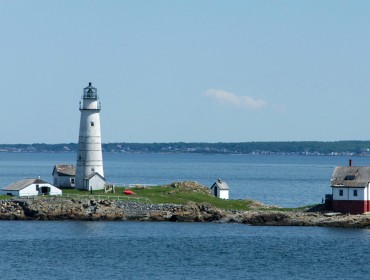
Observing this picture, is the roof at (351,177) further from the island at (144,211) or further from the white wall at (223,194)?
the white wall at (223,194)

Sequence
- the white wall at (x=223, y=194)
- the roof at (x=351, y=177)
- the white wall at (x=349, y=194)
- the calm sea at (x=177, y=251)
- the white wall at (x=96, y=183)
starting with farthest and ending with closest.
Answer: the white wall at (x=223, y=194)
the white wall at (x=96, y=183)
the roof at (x=351, y=177)
the white wall at (x=349, y=194)
the calm sea at (x=177, y=251)

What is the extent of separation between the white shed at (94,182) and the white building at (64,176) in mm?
3210

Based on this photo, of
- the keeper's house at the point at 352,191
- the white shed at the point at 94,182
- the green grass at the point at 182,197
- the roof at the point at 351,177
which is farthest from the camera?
the white shed at the point at 94,182

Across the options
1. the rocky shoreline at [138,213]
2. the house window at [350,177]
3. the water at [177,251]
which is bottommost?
the water at [177,251]

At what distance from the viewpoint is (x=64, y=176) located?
321 ft

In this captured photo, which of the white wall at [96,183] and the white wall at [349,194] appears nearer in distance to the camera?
the white wall at [349,194]

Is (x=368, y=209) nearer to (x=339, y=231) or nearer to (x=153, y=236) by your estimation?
(x=339, y=231)

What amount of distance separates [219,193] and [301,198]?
28287 millimetres

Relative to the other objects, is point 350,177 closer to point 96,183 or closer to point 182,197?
point 182,197

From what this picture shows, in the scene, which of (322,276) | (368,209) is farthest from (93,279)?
(368,209)

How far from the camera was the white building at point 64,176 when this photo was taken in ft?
320

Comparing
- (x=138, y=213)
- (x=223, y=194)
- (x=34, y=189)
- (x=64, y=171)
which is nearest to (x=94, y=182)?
(x=64, y=171)

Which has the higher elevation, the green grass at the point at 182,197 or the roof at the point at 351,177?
the roof at the point at 351,177

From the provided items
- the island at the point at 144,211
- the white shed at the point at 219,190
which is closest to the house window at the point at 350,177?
the island at the point at 144,211
